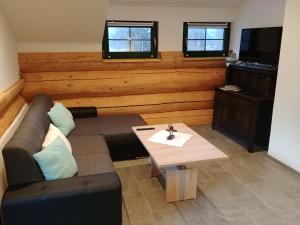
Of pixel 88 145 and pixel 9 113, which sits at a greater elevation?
pixel 9 113

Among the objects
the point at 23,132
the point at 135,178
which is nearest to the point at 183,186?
the point at 135,178

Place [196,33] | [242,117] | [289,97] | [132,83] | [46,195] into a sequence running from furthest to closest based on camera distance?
[196,33], [132,83], [242,117], [289,97], [46,195]

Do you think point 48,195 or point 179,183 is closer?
point 48,195

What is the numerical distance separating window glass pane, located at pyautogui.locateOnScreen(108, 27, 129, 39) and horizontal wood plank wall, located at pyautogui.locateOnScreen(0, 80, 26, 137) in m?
1.47

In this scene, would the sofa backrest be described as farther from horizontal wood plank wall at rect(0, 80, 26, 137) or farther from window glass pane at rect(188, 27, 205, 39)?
window glass pane at rect(188, 27, 205, 39)

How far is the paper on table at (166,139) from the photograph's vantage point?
2.71 meters

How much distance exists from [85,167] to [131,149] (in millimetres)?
1076

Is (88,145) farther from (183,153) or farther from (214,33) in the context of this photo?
(214,33)

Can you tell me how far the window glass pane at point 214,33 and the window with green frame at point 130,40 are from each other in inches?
37.1

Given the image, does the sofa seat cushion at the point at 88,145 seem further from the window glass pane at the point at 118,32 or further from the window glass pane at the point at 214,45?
the window glass pane at the point at 214,45

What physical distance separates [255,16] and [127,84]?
2224mm

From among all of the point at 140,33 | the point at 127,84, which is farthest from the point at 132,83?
the point at 140,33

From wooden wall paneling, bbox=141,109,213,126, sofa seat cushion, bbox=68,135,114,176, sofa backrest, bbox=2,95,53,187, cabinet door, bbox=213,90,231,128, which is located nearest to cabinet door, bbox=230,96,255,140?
cabinet door, bbox=213,90,231,128

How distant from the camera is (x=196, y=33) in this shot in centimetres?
458
